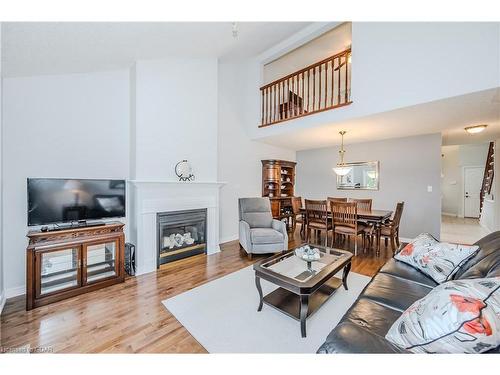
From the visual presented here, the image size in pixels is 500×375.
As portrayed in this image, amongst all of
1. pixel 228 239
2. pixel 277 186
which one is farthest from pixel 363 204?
pixel 228 239

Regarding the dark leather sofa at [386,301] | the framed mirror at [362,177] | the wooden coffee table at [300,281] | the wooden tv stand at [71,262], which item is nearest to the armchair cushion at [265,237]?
the wooden coffee table at [300,281]

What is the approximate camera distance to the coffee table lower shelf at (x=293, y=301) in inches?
73.5

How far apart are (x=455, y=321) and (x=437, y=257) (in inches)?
51.4

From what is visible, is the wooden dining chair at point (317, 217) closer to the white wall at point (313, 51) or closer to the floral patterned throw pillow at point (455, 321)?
the floral patterned throw pillow at point (455, 321)

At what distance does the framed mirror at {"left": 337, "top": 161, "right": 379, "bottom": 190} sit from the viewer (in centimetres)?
493

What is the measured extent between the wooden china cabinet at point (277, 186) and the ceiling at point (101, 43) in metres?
2.78

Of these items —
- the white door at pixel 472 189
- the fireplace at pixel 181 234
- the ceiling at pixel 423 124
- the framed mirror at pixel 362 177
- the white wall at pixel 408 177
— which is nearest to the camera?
the ceiling at pixel 423 124

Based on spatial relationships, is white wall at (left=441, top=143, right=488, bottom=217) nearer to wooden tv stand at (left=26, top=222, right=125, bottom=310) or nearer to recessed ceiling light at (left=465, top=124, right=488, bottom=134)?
recessed ceiling light at (left=465, top=124, right=488, bottom=134)

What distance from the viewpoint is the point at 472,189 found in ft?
24.8

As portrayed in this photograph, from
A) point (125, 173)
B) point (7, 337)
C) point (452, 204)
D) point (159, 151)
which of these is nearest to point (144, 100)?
point (159, 151)

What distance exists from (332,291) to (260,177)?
3.40 meters

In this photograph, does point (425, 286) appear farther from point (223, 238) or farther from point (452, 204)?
point (452, 204)

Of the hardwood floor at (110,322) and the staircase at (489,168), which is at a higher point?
the staircase at (489,168)

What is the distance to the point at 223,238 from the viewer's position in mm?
4395
